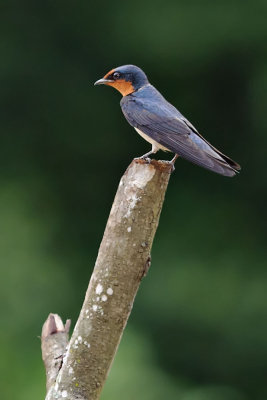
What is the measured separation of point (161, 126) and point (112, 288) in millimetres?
710

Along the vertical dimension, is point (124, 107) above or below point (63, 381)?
above

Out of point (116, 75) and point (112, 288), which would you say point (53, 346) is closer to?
point (112, 288)

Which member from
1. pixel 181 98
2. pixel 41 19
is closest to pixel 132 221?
pixel 181 98

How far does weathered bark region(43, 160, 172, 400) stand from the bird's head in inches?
32.1

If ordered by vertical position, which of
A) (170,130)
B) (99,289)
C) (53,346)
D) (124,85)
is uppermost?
(124,85)

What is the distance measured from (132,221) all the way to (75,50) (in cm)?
403

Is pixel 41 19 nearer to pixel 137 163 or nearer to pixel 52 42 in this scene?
pixel 52 42

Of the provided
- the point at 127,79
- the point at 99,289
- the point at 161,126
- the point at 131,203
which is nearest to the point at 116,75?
the point at 127,79

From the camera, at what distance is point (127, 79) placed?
3393mm

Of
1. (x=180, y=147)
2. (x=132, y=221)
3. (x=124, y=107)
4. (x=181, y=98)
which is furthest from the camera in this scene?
(x=181, y=98)

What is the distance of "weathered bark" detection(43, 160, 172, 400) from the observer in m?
2.62

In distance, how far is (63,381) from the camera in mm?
2656

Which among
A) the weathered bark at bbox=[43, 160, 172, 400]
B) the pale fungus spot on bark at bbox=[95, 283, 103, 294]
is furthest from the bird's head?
the pale fungus spot on bark at bbox=[95, 283, 103, 294]

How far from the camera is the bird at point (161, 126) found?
295 centimetres
